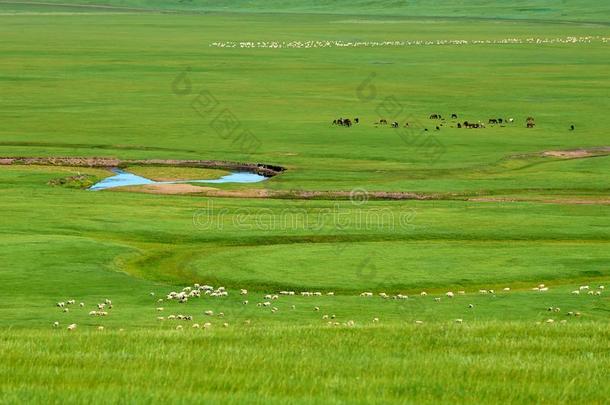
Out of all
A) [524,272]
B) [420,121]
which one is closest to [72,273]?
[524,272]

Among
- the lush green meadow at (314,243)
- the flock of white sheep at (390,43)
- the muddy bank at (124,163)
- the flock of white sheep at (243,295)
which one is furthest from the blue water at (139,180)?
the flock of white sheep at (390,43)

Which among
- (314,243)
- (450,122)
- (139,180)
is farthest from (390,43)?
(314,243)

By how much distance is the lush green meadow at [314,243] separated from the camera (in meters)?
15.0

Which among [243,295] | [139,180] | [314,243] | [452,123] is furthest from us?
[452,123]

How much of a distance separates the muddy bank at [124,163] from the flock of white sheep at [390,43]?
90.8m

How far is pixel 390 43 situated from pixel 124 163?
10391 centimetres

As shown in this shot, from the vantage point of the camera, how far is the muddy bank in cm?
6031

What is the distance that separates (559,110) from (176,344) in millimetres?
73260

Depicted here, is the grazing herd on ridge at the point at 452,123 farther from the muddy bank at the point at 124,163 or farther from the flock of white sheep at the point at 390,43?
the flock of white sheep at the point at 390,43

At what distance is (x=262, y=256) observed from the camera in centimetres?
3612

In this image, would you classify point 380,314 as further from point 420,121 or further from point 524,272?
point 420,121

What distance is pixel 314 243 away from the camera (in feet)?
129

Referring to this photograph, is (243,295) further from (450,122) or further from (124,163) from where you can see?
(450,122)

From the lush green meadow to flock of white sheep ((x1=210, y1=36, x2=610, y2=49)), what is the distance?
3795cm
